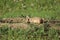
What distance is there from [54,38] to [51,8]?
3484mm

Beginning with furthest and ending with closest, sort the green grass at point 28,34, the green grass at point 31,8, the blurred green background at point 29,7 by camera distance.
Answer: the blurred green background at point 29,7 → the green grass at point 31,8 → the green grass at point 28,34

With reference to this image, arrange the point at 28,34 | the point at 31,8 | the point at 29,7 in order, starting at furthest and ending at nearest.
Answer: the point at 29,7 → the point at 31,8 → the point at 28,34

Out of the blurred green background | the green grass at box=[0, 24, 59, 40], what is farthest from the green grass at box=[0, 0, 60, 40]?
the green grass at box=[0, 24, 59, 40]

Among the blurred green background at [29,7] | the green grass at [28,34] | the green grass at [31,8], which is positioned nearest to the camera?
the green grass at [28,34]

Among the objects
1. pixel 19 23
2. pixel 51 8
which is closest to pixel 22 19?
pixel 19 23

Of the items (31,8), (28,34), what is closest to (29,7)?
(31,8)

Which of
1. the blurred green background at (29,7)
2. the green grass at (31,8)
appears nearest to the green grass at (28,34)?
the green grass at (31,8)

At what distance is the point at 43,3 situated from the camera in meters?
9.15

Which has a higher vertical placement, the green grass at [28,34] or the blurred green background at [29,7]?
the blurred green background at [29,7]

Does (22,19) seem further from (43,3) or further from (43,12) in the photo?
(43,3)

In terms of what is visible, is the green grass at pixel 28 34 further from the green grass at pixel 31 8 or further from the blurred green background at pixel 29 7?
the blurred green background at pixel 29 7

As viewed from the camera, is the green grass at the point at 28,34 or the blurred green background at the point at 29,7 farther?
the blurred green background at the point at 29,7

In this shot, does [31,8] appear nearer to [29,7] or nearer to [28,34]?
[29,7]

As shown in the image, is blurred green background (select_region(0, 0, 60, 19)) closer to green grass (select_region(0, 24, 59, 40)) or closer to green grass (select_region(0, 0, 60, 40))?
green grass (select_region(0, 0, 60, 40))
